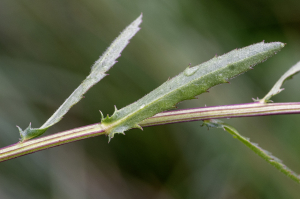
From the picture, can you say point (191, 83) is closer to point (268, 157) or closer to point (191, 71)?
point (191, 71)

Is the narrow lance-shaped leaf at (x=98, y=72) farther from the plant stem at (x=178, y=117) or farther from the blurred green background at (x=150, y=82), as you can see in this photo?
the blurred green background at (x=150, y=82)

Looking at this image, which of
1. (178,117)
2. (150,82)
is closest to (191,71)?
(178,117)

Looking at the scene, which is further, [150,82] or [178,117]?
[150,82]

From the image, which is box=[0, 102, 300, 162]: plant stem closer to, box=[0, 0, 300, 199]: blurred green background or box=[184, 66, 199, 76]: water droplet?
box=[184, 66, 199, 76]: water droplet

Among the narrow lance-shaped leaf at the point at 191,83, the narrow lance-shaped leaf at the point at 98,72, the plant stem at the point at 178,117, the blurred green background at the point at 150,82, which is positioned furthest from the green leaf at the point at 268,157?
the blurred green background at the point at 150,82

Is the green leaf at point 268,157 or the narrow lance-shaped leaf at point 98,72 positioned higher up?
the narrow lance-shaped leaf at point 98,72

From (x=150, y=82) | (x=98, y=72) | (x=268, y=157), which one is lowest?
(x=268, y=157)

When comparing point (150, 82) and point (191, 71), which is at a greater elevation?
point (150, 82)
